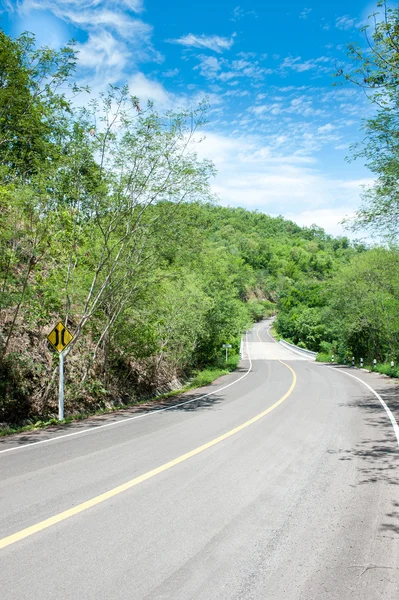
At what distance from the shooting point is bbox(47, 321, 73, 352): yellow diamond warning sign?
436 inches

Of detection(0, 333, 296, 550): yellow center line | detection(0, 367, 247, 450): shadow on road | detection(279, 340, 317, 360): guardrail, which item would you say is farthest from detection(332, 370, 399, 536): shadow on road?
detection(279, 340, 317, 360): guardrail

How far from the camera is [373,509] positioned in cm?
450

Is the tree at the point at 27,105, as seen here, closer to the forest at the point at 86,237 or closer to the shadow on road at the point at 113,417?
the forest at the point at 86,237

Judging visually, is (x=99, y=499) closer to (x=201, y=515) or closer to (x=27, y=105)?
(x=201, y=515)

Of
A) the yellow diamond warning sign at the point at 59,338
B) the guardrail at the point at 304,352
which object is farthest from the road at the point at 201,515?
the guardrail at the point at 304,352

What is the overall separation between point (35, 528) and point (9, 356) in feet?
24.3

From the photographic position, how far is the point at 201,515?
4227mm

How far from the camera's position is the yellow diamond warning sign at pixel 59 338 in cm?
1109

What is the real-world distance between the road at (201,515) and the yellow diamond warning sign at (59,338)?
3.02 meters

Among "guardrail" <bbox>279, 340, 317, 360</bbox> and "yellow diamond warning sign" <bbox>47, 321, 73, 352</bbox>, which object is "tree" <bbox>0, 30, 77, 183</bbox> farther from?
"guardrail" <bbox>279, 340, 317, 360</bbox>

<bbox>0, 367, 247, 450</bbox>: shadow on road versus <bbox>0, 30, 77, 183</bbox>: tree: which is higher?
<bbox>0, 30, 77, 183</bbox>: tree

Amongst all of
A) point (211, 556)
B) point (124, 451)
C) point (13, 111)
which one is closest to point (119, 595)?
point (211, 556)

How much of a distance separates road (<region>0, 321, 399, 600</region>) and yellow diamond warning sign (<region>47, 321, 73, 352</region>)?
3.02 metres

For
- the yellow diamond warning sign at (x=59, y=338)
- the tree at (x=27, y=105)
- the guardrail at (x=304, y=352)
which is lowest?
the guardrail at (x=304, y=352)
